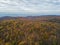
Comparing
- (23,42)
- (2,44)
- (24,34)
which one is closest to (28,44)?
(23,42)

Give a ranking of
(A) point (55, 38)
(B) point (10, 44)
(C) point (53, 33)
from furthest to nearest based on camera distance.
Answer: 1. (C) point (53, 33)
2. (A) point (55, 38)
3. (B) point (10, 44)

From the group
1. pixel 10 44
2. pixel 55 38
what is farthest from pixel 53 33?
pixel 10 44

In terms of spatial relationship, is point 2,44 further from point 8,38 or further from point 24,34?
point 24,34

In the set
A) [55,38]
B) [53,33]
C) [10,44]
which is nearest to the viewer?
[10,44]

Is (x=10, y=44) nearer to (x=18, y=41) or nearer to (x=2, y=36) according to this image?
(x=18, y=41)

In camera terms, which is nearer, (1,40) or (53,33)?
(1,40)

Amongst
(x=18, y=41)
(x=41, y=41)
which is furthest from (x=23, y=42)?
(x=41, y=41)

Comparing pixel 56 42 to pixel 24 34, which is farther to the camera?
pixel 24 34

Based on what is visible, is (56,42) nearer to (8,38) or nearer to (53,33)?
(53,33)
